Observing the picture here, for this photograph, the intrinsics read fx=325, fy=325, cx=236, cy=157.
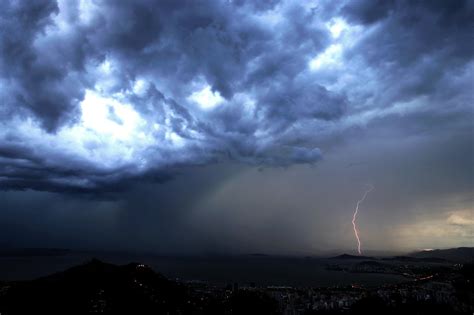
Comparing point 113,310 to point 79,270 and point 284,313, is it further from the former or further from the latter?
point 284,313

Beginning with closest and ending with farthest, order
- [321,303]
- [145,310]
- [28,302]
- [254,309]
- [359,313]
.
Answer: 1. [28,302]
2. [145,310]
3. [359,313]
4. [254,309]
5. [321,303]

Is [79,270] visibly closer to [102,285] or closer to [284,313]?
[102,285]

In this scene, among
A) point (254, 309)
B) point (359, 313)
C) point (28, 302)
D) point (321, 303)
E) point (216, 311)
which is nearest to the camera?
point (28, 302)

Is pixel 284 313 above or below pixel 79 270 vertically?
below

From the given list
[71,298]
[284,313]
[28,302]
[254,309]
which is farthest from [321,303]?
[28,302]

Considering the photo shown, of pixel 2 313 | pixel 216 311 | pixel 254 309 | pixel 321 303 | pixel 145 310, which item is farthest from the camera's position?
pixel 321 303

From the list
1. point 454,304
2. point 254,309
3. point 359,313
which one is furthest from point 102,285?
point 454,304

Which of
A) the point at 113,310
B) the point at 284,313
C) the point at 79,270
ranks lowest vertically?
the point at 284,313

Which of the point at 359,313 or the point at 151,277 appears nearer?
the point at 359,313

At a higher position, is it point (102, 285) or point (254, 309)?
point (102, 285)
